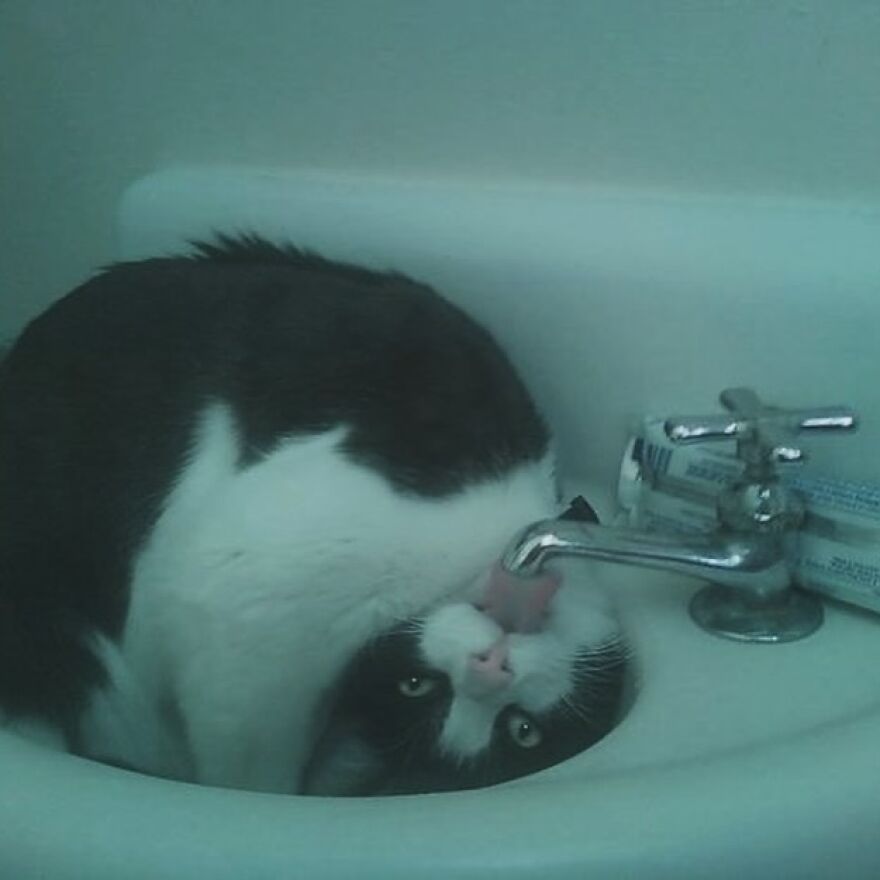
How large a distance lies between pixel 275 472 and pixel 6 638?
0.20 metres

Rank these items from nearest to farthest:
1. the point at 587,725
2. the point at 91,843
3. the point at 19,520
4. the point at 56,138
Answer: the point at 91,843 → the point at 587,725 → the point at 19,520 → the point at 56,138

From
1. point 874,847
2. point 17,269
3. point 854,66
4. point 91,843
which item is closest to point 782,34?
A: point 854,66

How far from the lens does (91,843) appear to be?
474mm

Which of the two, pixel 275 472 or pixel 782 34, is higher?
pixel 782 34

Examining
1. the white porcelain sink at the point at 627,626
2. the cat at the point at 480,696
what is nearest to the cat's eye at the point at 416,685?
the cat at the point at 480,696

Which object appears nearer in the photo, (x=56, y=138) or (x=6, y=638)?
(x=6, y=638)

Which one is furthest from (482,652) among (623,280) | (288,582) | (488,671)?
(623,280)

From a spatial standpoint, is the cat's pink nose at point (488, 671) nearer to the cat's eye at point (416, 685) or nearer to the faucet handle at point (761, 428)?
the cat's eye at point (416, 685)

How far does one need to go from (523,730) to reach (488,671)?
0.05 meters

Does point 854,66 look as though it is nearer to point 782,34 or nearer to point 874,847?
point 782,34

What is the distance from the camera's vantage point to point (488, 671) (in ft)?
2.13

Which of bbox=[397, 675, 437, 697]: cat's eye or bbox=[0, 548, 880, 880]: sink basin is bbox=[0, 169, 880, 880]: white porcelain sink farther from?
bbox=[397, 675, 437, 697]: cat's eye

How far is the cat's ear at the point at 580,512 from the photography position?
2.38 feet

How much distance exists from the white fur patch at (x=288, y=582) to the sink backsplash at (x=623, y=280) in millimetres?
107
